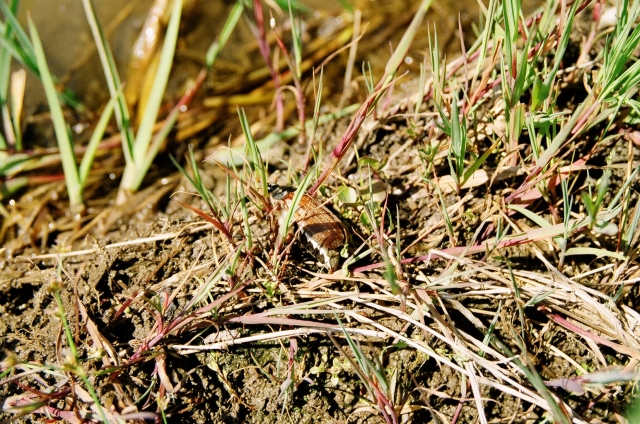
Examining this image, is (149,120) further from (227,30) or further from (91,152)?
(227,30)

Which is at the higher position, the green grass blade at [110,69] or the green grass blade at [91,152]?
the green grass blade at [110,69]

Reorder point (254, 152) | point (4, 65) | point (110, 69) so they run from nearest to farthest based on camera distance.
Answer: point (254, 152) < point (110, 69) < point (4, 65)

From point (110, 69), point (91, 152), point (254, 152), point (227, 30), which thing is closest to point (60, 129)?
point (91, 152)

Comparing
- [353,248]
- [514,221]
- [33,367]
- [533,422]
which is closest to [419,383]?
[533,422]

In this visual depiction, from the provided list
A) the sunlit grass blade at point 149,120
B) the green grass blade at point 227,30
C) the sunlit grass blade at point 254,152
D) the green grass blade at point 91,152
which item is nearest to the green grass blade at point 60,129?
the green grass blade at point 91,152

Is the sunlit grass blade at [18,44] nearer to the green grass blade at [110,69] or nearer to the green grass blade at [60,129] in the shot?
the green grass blade at [60,129]

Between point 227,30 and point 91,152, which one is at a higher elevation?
point 227,30

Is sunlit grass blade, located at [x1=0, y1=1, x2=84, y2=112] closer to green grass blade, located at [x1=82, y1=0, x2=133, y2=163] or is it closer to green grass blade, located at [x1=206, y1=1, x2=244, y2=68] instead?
green grass blade, located at [x1=82, y1=0, x2=133, y2=163]

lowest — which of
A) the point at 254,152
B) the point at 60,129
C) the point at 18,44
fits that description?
the point at 60,129

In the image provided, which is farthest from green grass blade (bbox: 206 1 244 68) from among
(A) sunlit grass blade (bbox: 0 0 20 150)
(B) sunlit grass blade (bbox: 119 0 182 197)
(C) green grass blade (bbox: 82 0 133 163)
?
(A) sunlit grass blade (bbox: 0 0 20 150)

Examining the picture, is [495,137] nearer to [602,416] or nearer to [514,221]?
[514,221]

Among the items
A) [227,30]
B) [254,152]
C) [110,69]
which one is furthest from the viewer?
[227,30]
